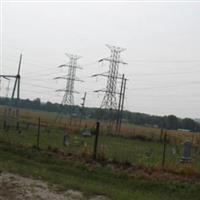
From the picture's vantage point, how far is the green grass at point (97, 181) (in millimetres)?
14188

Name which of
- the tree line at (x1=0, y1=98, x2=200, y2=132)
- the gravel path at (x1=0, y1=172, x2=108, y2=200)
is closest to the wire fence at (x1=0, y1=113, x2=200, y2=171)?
the gravel path at (x1=0, y1=172, x2=108, y2=200)

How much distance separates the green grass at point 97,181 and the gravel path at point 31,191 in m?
0.45

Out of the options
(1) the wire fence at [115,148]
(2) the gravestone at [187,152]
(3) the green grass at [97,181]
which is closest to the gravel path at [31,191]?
(3) the green grass at [97,181]

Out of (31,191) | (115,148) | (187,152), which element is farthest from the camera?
(115,148)

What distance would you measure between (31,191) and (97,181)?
11.2 ft

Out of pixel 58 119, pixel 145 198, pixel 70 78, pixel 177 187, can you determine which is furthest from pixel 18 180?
pixel 58 119

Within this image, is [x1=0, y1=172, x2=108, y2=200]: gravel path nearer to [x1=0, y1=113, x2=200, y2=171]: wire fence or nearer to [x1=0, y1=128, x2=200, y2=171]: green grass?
[x1=0, y1=113, x2=200, y2=171]: wire fence

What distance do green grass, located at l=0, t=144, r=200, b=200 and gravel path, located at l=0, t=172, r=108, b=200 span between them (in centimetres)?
45

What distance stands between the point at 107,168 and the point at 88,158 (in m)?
2.31

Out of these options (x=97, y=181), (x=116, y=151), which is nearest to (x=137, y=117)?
(x=116, y=151)

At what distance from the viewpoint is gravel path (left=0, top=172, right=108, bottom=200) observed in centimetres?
1254

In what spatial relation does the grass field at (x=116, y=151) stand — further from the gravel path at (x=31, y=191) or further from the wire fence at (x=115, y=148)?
the gravel path at (x=31, y=191)

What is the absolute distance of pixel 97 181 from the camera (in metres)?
16.2

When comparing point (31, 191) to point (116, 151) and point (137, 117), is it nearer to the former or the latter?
point (116, 151)
